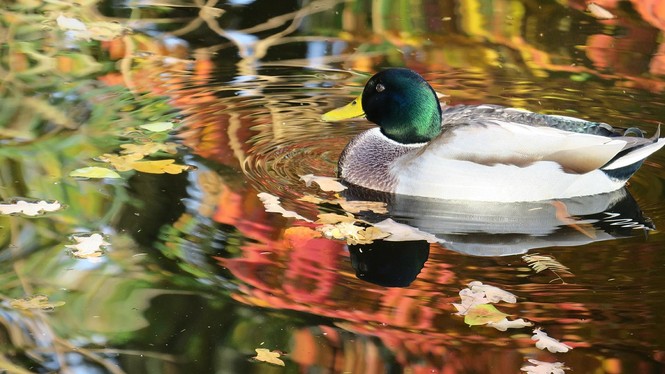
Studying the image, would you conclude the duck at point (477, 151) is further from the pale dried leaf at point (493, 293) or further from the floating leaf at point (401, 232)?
the pale dried leaf at point (493, 293)

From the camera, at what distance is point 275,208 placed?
6.50 m

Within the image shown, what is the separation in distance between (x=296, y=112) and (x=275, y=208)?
1717 mm

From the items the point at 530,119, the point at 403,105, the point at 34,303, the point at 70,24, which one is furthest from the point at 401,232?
the point at 70,24

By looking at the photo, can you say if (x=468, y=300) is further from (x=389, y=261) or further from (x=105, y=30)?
(x=105, y=30)

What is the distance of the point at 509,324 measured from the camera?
5352 millimetres

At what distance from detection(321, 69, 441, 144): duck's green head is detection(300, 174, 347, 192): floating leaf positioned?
435 millimetres

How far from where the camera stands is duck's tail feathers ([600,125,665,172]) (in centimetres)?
696

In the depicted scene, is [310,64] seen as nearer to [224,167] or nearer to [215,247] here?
[224,167]

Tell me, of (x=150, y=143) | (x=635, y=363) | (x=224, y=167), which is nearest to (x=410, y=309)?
(x=635, y=363)

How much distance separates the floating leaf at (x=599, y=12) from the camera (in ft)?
35.1

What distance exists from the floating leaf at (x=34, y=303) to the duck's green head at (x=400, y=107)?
2494 mm

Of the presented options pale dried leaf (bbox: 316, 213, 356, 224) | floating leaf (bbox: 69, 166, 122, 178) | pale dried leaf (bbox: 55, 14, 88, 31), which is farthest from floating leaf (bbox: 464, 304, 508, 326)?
pale dried leaf (bbox: 55, 14, 88, 31)

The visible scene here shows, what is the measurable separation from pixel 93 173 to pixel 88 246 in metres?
0.97

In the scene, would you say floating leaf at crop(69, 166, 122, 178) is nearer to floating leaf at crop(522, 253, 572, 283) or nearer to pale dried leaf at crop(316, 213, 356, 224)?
pale dried leaf at crop(316, 213, 356, 224)
